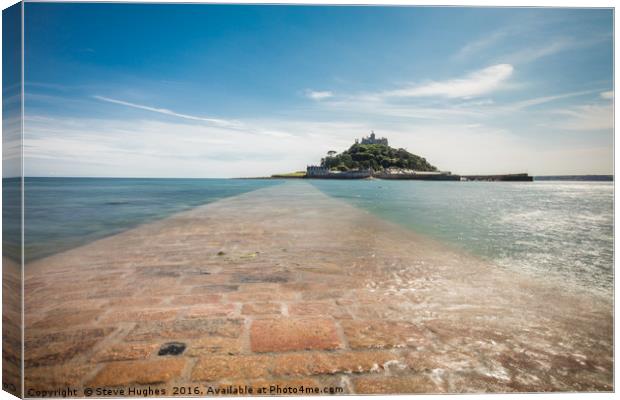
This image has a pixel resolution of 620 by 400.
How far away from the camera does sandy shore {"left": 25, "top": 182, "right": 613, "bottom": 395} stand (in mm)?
1858

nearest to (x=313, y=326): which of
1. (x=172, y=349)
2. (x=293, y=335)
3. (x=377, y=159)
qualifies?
A: (x=293, y=335)

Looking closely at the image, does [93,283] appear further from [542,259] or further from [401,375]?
[542,259]

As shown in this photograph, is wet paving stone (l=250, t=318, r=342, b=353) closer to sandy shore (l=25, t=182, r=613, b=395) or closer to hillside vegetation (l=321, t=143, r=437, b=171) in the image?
sandy shore (l=25, t=182, r=613, b=395)

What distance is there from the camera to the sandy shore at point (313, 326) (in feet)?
6.10

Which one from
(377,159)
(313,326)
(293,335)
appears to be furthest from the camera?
(377,159)

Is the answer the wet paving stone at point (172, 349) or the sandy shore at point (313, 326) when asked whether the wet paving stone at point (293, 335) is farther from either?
the wet paving stone at point (172, 349)

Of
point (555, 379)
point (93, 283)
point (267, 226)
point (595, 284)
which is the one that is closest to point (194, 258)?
point (93, 283)

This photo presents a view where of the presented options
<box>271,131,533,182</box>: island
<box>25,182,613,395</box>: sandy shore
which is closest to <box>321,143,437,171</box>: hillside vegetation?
<box>271,131,533,182</box>: island

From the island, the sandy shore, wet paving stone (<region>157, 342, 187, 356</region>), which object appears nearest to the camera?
the sandy shore

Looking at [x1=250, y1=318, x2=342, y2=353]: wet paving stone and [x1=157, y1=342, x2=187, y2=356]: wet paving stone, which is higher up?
[x1=250, y1=318, x2=342, y2=353]: wet paving stone

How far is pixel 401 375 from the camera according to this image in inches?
72.2

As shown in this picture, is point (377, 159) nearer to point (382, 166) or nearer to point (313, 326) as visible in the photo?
point (382, 166)

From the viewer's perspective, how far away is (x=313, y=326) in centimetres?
239

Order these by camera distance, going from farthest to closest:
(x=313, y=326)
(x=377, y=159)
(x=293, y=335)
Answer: (x=377, y=159) < (x=313, y=326) < (x=293, y=335)
